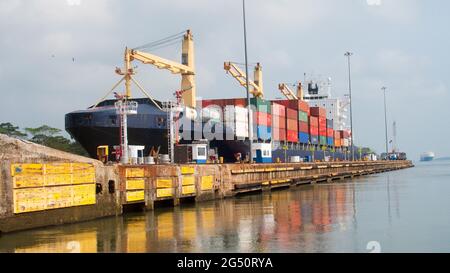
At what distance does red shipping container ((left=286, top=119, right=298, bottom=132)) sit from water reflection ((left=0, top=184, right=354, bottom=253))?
55.4m

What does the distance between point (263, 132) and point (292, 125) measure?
531 inches

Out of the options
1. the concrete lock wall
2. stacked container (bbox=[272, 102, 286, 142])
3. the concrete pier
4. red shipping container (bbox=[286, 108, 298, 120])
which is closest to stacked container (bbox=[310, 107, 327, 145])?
red shipping container (bbox=[286, 108, 298, 120])

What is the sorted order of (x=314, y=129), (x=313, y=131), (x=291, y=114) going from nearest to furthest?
(x=291, y=114)
(x=313, y=131)
(x=314, y=129)

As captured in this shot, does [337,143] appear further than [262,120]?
Yes

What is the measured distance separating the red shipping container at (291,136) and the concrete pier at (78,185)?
45.7 m

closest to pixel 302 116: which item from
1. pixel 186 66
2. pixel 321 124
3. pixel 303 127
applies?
pixel 303 127

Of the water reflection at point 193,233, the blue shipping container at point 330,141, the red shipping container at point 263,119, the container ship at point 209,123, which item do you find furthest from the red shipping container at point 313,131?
the water reflection at point 193,233

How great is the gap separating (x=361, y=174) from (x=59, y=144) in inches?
1988

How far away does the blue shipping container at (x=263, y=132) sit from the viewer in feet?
226

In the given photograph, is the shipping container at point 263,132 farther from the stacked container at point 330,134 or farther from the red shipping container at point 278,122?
the stacked container at point 330,134

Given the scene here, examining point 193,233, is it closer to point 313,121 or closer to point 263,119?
point 263,119

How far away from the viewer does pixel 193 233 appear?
1795 centimetres
